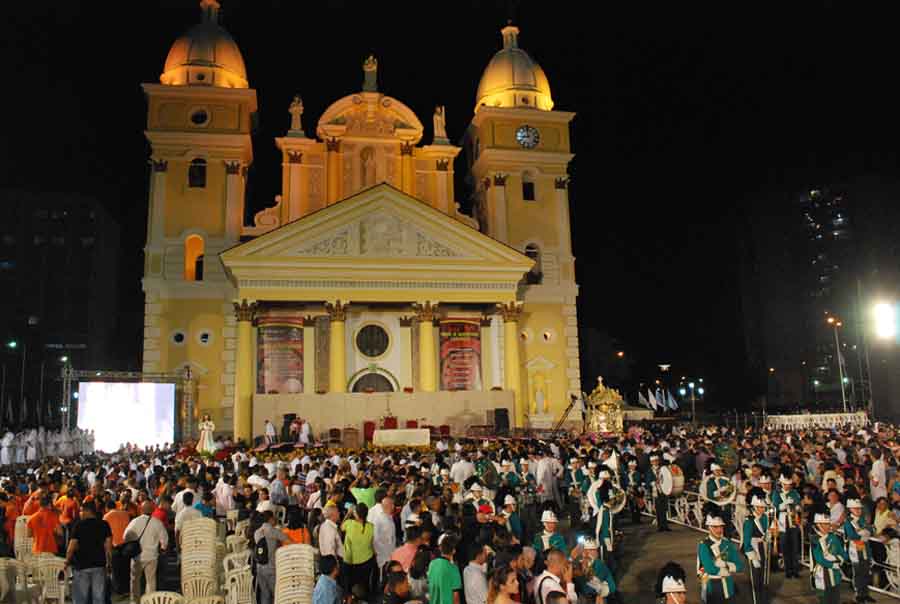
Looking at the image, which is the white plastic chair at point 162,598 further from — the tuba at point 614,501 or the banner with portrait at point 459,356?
the banner with portrait at point 459,356

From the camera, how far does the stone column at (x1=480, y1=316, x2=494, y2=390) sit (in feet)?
141

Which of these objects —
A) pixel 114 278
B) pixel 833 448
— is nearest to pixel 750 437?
pixel 833 448

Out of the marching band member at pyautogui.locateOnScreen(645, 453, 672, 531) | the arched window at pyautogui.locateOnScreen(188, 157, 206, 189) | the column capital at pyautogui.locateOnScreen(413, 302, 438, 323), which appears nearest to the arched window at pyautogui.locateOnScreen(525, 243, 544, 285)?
the column capital at pyautogui.locateOnScreen(413, 302, 438, 323)

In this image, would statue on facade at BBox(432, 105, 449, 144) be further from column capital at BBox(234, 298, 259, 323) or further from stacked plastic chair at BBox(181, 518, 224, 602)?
stacked plastic chair at BBox(181, 518, 224, 602)

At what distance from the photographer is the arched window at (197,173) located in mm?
45000

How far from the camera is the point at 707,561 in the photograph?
1001cm

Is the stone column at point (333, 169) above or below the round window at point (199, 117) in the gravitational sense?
below

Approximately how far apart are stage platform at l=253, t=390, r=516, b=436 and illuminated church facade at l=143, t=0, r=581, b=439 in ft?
0.23

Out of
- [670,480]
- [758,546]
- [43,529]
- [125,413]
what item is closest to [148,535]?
[43,529]

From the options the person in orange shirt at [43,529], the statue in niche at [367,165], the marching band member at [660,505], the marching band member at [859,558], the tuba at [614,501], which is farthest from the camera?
the statue in niche at [367,165]

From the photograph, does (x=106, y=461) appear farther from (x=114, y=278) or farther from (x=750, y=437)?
(x=114, y=278)

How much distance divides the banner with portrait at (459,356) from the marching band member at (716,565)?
32296 millimetres

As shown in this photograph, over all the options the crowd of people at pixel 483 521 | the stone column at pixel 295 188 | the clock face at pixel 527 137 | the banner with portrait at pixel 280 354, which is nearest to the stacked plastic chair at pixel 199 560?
the crowd of people at pixel 483 521

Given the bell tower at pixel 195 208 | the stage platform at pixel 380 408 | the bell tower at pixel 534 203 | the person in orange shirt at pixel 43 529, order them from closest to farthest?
the person in orange shirt at pixel 43 529 < the stage platform at pixel 380 408 < the bell tower at pixel 195 208 < the bell tower at pixel 534 203
